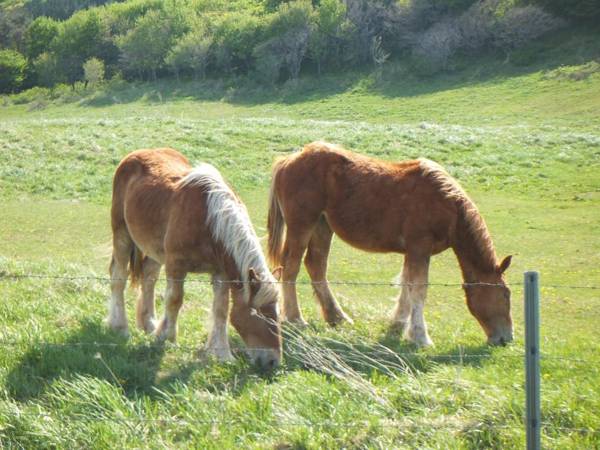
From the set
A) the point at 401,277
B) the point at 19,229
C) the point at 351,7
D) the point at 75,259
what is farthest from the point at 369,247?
the point at 351,7

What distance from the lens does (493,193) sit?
72.0ft

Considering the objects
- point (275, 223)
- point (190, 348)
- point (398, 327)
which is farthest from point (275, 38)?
point (190, 348)

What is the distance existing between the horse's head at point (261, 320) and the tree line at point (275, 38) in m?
49.4

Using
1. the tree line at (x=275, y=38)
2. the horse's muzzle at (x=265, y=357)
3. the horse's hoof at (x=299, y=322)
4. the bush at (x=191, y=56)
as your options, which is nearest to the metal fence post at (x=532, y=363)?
the horse's muzzle at (x=265, y=357)

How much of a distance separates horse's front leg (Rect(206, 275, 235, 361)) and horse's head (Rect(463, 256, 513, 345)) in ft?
9.12

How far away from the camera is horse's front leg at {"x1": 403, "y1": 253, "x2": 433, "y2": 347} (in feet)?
25.4

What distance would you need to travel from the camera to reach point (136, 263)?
8.44 meters

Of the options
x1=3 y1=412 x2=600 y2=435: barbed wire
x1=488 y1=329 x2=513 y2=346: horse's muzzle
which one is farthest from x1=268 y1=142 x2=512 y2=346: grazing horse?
x1=3 y1=412 x2=600 y2=435: barbed wire

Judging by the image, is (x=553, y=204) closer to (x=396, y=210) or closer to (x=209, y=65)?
(x=396, y=210)

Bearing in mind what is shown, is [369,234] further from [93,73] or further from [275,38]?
[93,73]

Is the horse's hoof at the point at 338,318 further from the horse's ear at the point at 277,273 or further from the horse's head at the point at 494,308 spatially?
the horse's ear at the point at 277,273

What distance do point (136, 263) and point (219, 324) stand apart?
83.6 inches

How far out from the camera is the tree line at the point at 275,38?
55094 mm

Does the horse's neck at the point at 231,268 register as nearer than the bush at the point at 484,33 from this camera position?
Yes
